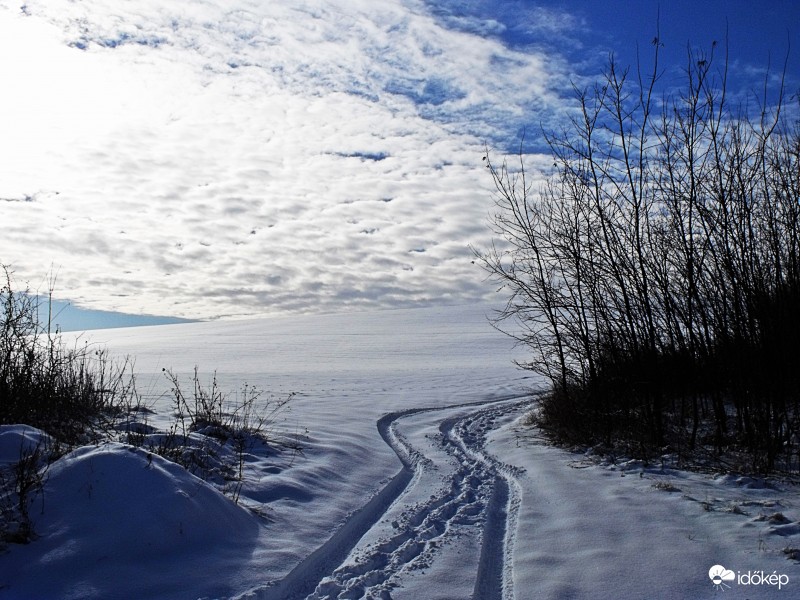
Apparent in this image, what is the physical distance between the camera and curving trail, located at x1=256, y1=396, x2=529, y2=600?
3994mm

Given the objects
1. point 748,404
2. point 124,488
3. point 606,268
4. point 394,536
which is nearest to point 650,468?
point 748,404

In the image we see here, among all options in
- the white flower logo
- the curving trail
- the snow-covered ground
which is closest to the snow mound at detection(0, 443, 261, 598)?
the snow-covered ground

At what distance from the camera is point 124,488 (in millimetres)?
4547

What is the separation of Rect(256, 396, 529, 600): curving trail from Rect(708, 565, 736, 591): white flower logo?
1.35 metres

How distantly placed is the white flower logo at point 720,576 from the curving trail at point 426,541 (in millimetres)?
1349

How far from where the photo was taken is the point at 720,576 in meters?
3.69

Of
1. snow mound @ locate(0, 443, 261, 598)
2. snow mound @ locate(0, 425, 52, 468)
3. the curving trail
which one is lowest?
the curving trail

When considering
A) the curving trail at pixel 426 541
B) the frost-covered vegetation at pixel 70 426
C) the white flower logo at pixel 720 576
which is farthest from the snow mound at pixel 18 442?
the white flower logo at pixel 720 576

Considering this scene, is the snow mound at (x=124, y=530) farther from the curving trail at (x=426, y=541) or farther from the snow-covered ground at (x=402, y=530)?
the curving trail at (x=426, y=541)

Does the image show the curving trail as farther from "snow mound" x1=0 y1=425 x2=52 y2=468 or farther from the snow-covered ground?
"snow mound" x1=0 y1=425 x2=52 y2=468

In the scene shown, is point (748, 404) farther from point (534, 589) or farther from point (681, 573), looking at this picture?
point (534, 589)

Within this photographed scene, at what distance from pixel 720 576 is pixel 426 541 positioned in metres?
2.27

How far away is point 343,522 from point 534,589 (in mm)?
2177

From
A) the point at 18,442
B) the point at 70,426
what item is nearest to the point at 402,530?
the point at 18,442
